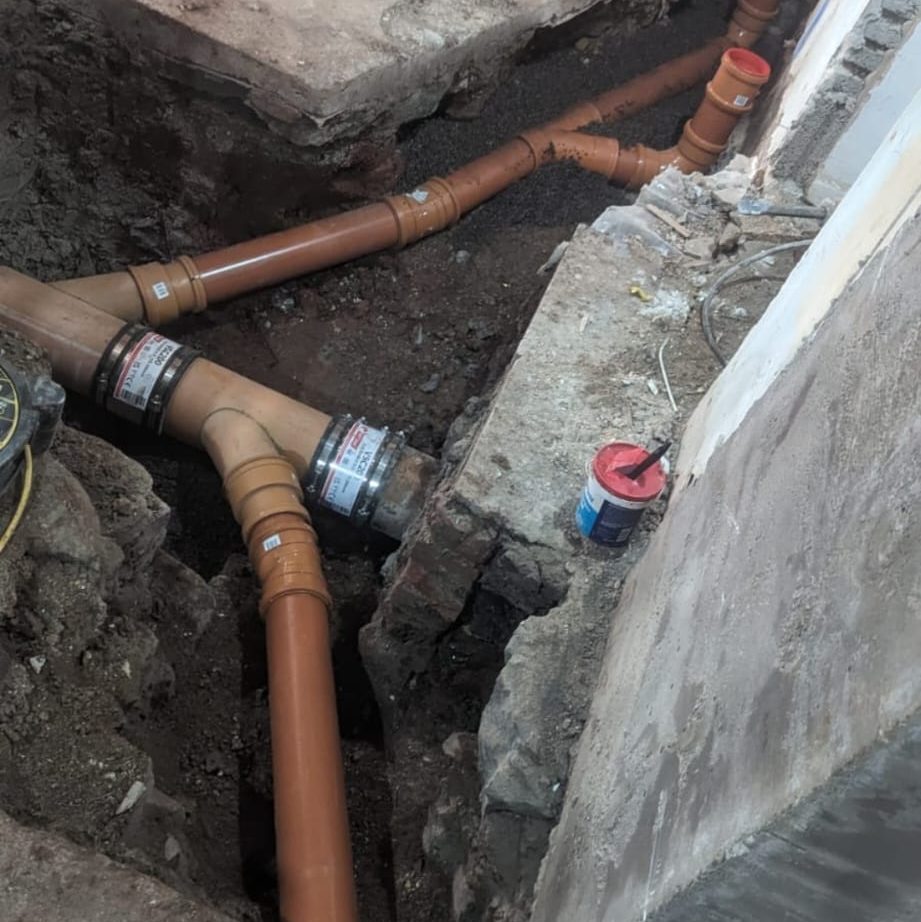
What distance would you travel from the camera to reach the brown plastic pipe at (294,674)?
2.03m

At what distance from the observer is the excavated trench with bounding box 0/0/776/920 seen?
107 inches

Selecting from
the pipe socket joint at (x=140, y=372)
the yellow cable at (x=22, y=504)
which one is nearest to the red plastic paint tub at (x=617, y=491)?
the yellow cable at (x=22, y=504)

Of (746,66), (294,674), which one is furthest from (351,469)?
(746,66)

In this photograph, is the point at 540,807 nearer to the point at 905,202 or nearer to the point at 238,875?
the point at 238,875

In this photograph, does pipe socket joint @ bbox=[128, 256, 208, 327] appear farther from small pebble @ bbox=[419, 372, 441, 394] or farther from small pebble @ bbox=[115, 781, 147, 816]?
small pebble @ bbox=[115, 781, 147, 816]

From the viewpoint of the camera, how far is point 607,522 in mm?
2105

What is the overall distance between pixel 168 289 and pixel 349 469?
33.5 inches

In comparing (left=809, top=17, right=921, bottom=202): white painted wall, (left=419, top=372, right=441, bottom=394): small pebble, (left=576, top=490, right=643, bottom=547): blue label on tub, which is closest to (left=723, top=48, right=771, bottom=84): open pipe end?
(left=809, top=17, right=921, bottom=202): white painted wall

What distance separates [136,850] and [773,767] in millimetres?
1356

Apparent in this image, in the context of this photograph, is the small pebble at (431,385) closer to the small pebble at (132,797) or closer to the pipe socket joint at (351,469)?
the pipe socket joint at (351,469)

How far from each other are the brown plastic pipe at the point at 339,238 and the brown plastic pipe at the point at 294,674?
52cm

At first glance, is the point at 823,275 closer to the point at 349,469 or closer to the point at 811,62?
the point at 349,469

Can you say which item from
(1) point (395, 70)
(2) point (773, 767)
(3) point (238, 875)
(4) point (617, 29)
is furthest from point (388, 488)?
(4) point (617, 29)

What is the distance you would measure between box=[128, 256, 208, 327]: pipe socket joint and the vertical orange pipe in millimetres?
1102
